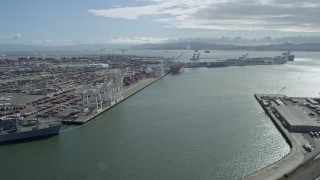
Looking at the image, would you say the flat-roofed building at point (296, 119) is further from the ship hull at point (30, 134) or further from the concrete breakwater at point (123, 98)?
the ship hull at point (30, 134)

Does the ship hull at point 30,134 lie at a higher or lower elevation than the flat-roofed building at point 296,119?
lower

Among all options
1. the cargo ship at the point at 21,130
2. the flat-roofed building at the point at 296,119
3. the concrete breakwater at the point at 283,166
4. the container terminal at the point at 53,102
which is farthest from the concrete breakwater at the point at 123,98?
the concrete breakwater at the point at 283,166

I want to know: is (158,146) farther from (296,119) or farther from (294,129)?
(296,119)

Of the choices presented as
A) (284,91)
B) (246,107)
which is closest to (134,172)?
(246,107)

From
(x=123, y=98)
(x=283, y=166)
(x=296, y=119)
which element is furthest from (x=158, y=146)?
(x=123, y=98)

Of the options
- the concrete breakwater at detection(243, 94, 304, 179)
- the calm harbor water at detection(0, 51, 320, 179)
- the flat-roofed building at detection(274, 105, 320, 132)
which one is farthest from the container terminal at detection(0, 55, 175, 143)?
the flat-roofed building at detection(274, 105, 320, 132)

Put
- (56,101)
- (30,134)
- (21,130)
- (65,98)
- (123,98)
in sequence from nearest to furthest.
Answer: (30,134)
(21,130)
(56,101)
(65,98)
(123,98)
